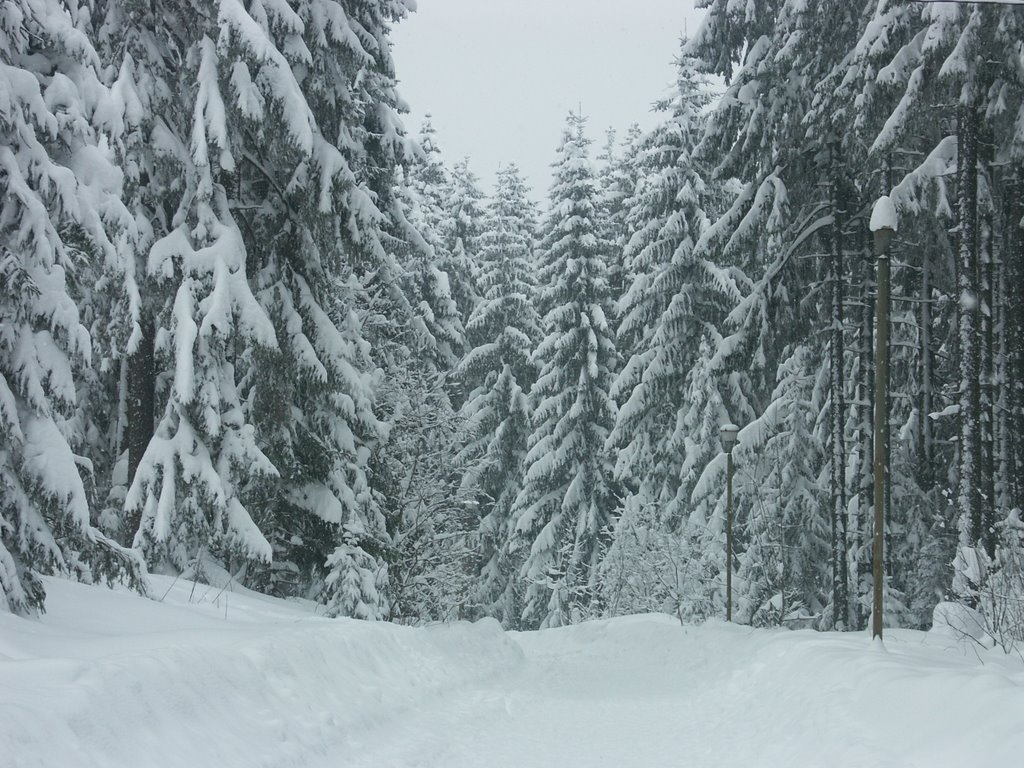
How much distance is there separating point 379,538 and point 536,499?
15.2 meters

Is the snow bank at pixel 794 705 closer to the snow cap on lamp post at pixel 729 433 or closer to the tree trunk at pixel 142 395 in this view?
the snow cap on lamp post at pixel 729 433

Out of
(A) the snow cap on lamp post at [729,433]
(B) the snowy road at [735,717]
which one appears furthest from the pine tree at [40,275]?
(A) the snow cap on lamp post at [729,433]

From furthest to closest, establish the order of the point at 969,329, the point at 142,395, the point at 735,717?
1. the point at 142,395
2. the point at 969,329
3. the point at 735,717

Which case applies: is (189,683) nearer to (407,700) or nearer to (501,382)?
(407,700)

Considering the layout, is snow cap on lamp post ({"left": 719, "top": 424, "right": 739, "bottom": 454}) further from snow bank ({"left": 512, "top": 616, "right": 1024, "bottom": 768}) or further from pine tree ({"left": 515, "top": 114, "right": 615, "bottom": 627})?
pine tree ({"left": 515, "top": 114, "right": 615, "bottom": 627})

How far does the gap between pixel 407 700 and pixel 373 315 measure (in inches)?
498

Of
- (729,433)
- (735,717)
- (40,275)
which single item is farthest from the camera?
(729,433)

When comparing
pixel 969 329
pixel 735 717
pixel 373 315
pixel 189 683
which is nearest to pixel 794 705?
pixel 735 717

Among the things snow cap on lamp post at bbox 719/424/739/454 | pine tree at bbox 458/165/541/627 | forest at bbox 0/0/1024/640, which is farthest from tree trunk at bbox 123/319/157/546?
pine tree at bbox 458/165/541/627

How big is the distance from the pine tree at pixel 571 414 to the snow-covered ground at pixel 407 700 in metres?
16.4

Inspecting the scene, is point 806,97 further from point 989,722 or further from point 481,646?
point 989,722

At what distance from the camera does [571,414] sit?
31.0m

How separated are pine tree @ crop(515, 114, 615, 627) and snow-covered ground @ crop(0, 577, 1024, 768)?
1636cm

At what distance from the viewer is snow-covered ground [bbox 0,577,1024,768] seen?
577 centimetres
